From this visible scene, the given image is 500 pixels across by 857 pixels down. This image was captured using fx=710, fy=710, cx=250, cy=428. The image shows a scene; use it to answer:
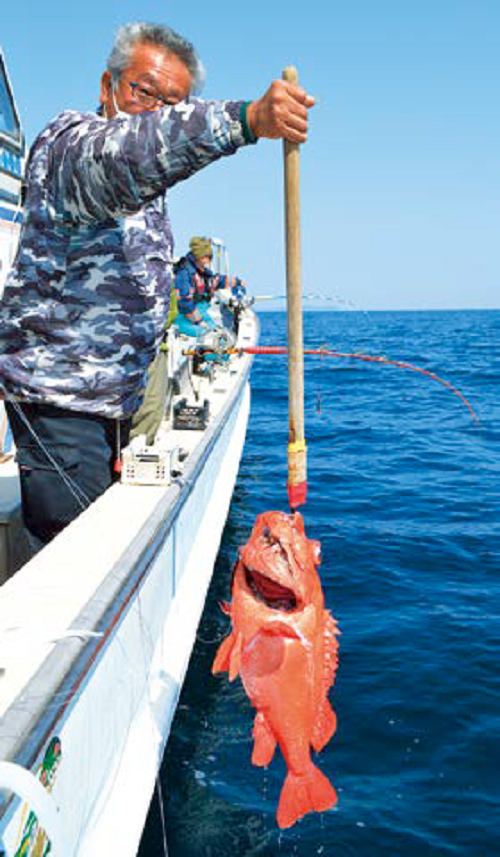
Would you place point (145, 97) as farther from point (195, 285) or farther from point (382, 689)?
point (195, 285)

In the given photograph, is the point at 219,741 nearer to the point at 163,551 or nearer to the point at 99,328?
the point at 163,551

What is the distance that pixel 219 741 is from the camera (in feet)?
13.6

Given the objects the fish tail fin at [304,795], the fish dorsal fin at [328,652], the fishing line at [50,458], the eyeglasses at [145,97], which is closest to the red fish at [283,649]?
the fish tail fin at [304,795]

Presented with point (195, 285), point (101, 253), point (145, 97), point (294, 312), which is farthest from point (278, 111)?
point (195, 285)

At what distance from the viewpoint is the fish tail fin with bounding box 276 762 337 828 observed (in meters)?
2.54

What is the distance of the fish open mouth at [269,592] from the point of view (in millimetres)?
2535

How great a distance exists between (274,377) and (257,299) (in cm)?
508

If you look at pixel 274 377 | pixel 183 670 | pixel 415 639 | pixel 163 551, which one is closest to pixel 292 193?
pixel 163 551

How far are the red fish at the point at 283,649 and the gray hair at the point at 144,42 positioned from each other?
1607 millimetres

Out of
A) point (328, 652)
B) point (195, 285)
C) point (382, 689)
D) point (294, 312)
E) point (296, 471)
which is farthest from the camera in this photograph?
point (195, 285)

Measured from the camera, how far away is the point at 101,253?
7.93 feet

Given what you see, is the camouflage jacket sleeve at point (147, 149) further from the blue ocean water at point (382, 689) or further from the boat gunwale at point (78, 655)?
the blue ocean water at point (382, 689)

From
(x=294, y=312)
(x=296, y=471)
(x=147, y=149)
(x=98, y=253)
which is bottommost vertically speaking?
(x=296, y=471)

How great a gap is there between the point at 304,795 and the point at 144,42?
260cm
